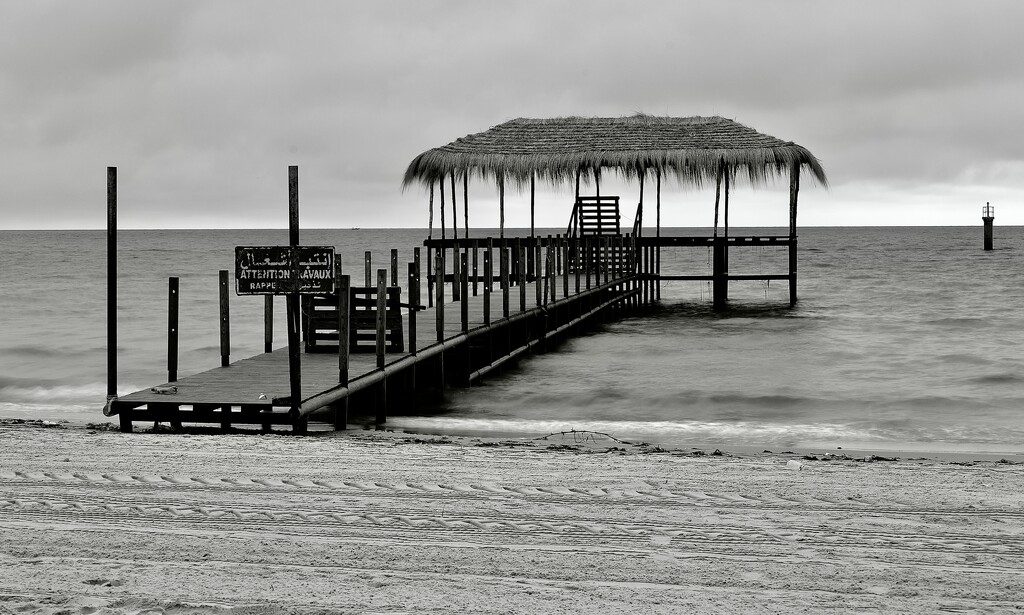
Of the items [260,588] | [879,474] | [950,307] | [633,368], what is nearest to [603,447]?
[879,474]

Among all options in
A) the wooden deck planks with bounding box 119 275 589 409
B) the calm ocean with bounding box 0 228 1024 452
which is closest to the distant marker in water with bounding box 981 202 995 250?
the calm ocean with bounding box 0 228 1024 452

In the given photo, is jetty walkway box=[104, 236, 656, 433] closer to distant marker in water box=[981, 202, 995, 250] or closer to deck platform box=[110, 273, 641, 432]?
deck platform box=[110, 273, 641, 432]

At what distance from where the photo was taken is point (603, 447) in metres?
8.91

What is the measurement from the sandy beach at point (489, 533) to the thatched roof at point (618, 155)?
1891 cm

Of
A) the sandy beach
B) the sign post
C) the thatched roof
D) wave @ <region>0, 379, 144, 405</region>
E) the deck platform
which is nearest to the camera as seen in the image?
the sandy beach

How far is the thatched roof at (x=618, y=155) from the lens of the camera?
2573 cm

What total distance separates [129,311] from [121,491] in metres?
24.6

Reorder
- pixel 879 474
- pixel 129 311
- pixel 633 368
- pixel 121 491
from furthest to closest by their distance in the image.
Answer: pixel 129 311, pixel 633 368, pixel 879 474, pixel 121 491

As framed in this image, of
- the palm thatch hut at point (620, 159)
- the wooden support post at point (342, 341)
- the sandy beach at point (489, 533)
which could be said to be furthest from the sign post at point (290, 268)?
the palm thatch hut at point (620, 159)

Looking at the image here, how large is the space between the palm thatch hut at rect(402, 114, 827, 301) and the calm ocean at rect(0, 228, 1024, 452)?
11.9 ft

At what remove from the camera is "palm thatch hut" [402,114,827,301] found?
2575 cm

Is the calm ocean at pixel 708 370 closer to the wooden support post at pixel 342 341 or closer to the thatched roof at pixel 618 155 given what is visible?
the wooden support post at pixel 342 341

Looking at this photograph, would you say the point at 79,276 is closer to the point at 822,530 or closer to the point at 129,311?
the point at 129,311

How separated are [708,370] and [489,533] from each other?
11611 mm
